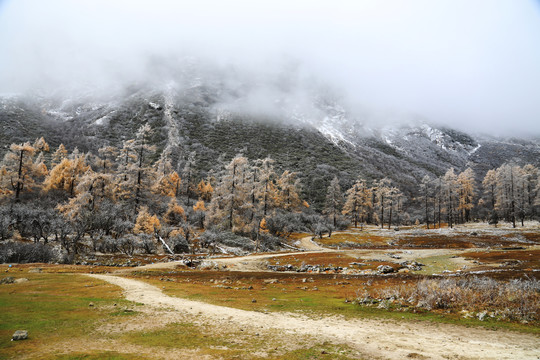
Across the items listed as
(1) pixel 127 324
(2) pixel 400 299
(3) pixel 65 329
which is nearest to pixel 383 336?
(2) pixel 400 299

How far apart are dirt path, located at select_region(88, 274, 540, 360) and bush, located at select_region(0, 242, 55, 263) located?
28.3 m

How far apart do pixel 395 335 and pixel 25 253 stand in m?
40.2

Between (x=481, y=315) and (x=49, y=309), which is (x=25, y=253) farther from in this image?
(x=481, y=315)

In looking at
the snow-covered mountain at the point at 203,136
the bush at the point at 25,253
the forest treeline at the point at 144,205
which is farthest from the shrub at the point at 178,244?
the snow-covered mountain at the point at 203,136

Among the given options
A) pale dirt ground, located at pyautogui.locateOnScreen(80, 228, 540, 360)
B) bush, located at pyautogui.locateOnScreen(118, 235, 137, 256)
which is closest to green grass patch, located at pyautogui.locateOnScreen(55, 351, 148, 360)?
pale dirt ground, located at pyautogui.locateOnScreen(80, 228, 540, 360)

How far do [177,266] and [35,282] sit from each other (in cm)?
1517

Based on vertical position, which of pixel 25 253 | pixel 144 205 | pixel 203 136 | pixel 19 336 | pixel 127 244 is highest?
pixel 203 136

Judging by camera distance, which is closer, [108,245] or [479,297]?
[479,297]

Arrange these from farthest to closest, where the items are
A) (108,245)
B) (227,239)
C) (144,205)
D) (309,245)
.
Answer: (309,245), (227,239), (144,205), (108,245)

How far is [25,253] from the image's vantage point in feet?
107

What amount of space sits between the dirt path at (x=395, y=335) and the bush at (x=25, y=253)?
28.3m

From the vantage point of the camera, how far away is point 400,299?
15898mm

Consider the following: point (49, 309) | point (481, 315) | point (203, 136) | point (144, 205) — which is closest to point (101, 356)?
point (49, 309)

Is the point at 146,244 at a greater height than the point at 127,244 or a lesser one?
lesser
